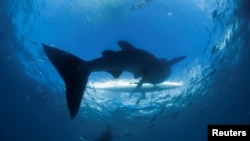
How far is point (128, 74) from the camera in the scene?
15523 mm

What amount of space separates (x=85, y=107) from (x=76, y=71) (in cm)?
1469

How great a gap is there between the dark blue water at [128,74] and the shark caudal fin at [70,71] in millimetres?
4892

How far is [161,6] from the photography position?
1270cm

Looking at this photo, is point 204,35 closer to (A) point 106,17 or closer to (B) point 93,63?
(A) point 106,17

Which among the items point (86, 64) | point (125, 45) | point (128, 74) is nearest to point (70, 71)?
point (86, 64)

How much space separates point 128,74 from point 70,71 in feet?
24.6

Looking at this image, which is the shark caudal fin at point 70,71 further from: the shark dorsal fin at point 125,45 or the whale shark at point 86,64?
the shark dorsal fin at point 125,45

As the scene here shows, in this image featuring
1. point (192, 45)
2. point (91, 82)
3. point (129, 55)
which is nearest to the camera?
point (129, 55)

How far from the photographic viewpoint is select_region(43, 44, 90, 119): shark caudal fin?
7.74 meters

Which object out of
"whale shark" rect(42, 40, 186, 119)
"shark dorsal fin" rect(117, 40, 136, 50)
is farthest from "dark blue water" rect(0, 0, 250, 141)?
"shark dorsal fin" rect(117, 40, 136, 50)

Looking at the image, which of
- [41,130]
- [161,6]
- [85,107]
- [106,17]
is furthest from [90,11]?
[41,130]

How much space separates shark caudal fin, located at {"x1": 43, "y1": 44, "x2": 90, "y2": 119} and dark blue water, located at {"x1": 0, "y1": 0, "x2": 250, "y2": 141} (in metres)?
4.89

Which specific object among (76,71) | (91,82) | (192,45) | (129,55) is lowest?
(76,71)

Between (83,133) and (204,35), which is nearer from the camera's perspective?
(204,35)
